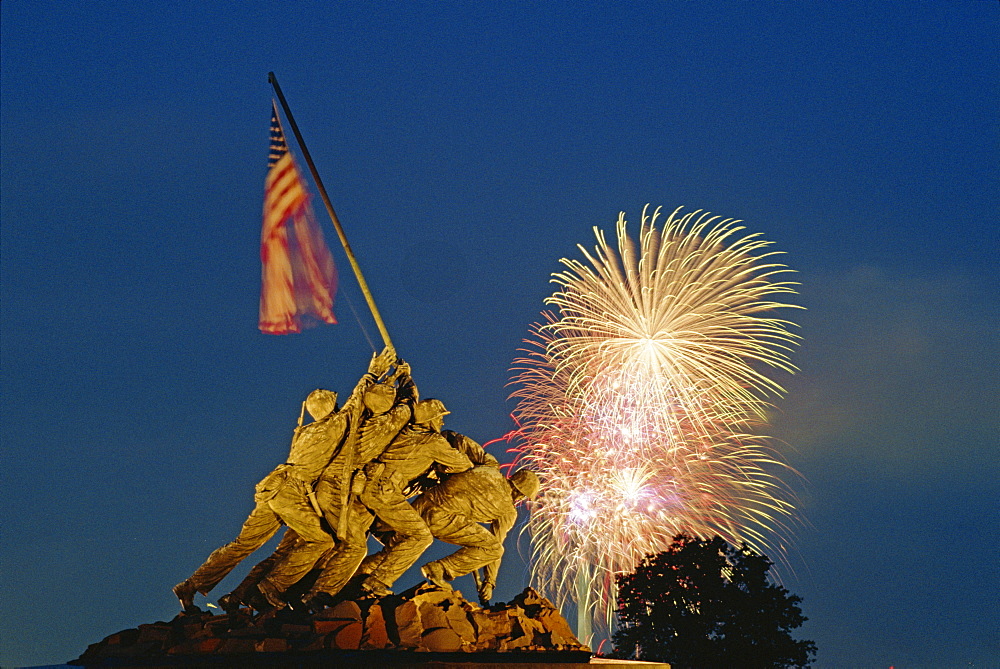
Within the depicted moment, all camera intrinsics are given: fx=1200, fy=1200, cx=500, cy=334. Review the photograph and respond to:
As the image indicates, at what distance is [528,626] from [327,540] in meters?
4.37

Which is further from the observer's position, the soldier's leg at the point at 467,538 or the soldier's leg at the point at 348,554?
the soldier's leg at the point at 467,538

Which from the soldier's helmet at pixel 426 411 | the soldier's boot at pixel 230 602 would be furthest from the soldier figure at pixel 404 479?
the soldier's boot at pixel 230 602

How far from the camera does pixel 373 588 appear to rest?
23.5 meters

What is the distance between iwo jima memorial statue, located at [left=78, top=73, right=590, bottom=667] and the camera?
2148cm

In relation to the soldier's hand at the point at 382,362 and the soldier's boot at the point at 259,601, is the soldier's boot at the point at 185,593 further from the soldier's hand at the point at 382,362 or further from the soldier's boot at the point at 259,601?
the soldier's hand at the point at 382,362

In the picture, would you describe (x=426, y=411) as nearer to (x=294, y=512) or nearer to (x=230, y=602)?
(x=294, y=512)

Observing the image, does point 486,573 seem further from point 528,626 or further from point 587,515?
point 587,515

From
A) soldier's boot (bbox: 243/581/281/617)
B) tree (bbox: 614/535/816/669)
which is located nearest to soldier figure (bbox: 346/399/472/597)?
soldier's boot (bbox: 243/581/281/617)

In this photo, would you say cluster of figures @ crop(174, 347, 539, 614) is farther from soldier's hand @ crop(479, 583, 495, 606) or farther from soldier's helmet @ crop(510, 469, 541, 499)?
soldier's helmet @ crop(510, 469, 541, 499)

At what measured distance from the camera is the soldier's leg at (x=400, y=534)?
23.9m

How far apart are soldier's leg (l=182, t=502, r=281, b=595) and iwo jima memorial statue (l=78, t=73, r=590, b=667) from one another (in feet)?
0.09

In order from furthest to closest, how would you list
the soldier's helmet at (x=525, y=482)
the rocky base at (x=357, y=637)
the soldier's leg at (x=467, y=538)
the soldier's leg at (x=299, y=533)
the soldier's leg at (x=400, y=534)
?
the soldier's helmet at (x=525, y=482)
the soldier's leg at (x=467, y=538)
the soldier's leg at (x=400, y=534)
the soldier's leg at (x=299, y=533)
the rocky base at (x=357, y=637)

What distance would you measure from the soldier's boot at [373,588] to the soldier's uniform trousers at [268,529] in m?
1.03

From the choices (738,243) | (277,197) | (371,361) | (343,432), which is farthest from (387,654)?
(738,243)
